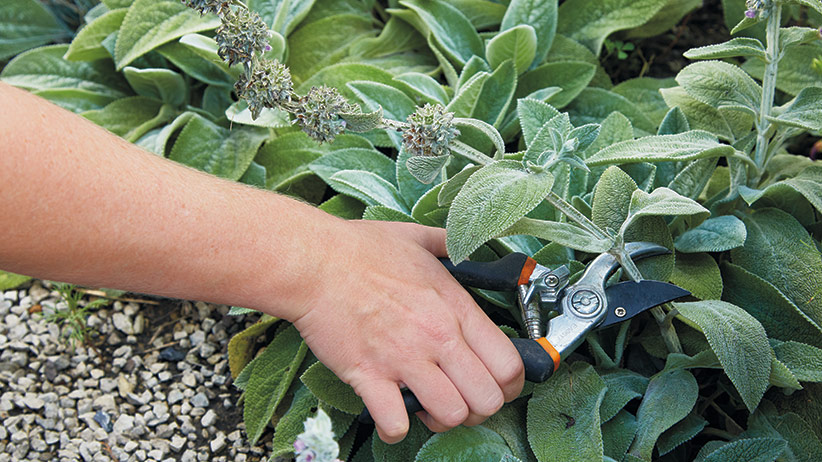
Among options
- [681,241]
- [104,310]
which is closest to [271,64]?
[681,241]

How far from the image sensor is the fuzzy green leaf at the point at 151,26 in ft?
5.27

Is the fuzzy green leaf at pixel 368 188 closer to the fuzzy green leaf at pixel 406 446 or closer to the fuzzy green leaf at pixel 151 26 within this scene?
the fuzzy green leaf at pixel 406 446

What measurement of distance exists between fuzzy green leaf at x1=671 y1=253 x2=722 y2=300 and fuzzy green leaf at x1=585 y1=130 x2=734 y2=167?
0.19m

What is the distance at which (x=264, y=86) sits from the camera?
97 cm

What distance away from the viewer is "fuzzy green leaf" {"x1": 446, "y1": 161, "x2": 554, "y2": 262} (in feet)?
3.12

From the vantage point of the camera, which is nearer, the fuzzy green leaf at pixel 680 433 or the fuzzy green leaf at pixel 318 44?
the fuzzy green leaf at pixel 680 433

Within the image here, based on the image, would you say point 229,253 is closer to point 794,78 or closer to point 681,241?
point 681,241

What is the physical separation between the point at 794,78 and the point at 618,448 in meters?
0.94

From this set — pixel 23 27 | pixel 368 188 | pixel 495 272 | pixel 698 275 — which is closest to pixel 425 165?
pixel 495 272

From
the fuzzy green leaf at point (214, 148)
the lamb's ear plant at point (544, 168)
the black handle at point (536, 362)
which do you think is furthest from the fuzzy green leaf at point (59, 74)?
the black handle at point (536, 362)

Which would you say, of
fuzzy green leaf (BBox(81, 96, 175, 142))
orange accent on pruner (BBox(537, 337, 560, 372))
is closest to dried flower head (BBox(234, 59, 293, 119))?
orange accent on pruner (BBox(537, 337, 560, 372))

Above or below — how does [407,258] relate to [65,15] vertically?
above

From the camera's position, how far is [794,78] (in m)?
1.55

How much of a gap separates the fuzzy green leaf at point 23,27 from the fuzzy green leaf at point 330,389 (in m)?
1.43
